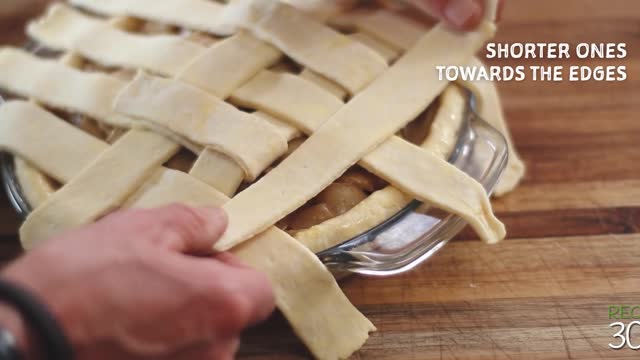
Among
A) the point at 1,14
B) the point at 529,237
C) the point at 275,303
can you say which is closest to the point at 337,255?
the point at 275,303

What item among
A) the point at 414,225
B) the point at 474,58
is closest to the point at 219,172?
the point at 414,225

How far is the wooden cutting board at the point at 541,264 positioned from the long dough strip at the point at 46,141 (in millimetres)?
177

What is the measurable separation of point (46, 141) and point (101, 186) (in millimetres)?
160

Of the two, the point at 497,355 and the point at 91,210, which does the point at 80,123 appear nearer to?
the point at 91,210

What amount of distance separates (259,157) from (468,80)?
1.29 ft

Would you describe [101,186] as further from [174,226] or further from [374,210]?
[374,210]

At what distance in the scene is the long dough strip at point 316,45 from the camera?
3.95 ft

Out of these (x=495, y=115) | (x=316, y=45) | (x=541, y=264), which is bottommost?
(x=541, y=264)

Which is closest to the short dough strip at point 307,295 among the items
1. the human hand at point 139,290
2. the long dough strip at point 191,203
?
the long dough strip at point 191,203

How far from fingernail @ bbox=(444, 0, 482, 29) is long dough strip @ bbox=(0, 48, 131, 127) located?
0.57 metres

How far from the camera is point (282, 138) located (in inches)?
43.0

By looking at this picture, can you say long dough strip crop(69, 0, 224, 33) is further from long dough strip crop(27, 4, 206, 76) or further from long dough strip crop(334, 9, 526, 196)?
long dough strip crop(334, 9, 526, 196)

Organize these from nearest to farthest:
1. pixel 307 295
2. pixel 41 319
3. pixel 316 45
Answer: pixel 41 319, pixel 307 295, pixel 316 45

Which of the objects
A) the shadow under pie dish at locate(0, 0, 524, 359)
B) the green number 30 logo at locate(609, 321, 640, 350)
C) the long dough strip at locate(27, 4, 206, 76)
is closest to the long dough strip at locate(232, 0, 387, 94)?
the shadow under pie dish at locate(0, 0, 524, 359)
